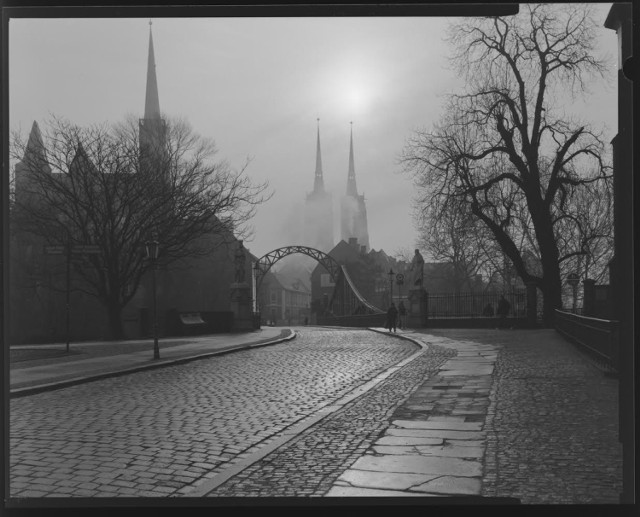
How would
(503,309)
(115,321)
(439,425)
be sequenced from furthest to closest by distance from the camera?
1. (503,309)
2. (115,321)
3. (439,425)

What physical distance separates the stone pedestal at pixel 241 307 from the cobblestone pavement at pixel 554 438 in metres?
21.0

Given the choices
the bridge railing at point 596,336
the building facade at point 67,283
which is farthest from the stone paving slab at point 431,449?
the building facade at point 67,283

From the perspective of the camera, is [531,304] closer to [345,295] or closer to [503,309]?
[503,309]

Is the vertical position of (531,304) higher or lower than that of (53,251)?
lower

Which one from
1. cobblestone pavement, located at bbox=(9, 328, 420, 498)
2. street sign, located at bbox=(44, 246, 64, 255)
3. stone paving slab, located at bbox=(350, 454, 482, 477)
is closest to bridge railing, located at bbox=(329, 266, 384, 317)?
street sign, located at bbox=(44, 246, 64, 255)

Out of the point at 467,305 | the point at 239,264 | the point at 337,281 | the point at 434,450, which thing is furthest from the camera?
the point at 337,281

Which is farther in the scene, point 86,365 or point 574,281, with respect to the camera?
point 574,281

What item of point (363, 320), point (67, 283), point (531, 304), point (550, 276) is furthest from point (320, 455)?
point (363, 320)

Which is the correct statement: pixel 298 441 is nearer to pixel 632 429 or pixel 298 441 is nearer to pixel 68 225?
pixel 632 429

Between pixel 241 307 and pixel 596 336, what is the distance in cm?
2103

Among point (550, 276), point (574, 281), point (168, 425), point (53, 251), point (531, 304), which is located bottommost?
point (168, 425)

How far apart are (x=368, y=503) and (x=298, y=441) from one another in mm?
2663

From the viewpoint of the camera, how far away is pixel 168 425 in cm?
686

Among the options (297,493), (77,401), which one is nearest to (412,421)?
(297,493)
